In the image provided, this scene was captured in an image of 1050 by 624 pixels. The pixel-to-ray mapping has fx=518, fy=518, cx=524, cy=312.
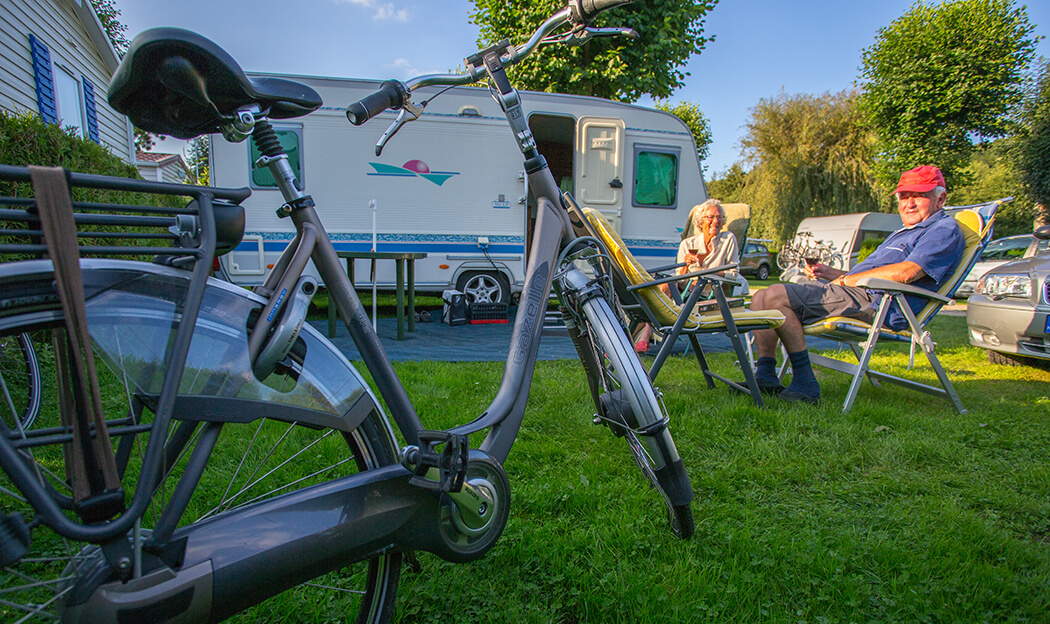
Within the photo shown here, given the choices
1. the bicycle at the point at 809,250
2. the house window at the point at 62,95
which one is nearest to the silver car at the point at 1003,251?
the bicycle at the point at 809,250

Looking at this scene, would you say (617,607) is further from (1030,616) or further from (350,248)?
(350,248)

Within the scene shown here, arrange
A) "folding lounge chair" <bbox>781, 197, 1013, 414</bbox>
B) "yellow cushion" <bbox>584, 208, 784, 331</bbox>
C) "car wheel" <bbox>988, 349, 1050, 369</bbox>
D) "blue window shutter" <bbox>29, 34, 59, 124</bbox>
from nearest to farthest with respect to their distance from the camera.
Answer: "yellow cushion" <bbox>584, 208, 784, 331</bbox>, "folding lounge chair" <bbox>781, 197, 1013, 414</bbox>, "car wheel" <bbox>988, 349, 1050, 369</bbox>, "blue window shutter" <bbox>29, 34, 59, 124</bbox>

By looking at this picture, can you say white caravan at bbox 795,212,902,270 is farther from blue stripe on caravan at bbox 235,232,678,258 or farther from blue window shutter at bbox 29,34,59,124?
blue window shutter at bbox 29,34,59,124

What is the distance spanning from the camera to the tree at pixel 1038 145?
1625 cm

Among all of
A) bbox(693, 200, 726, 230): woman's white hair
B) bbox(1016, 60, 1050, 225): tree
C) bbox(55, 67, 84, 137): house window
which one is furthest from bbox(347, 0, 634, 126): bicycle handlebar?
bbox(1016, 60, 1050, 225): tree

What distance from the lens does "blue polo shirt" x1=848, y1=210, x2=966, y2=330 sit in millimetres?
3357

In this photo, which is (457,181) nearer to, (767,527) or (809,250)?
(767,527)

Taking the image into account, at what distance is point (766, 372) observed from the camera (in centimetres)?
374

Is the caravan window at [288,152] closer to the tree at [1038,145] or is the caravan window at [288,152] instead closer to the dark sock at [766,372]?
the dark sock at [766,372]

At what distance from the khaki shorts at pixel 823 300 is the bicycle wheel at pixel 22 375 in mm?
3940

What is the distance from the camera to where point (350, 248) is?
7.41 meters

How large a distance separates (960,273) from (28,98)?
1124 centimetres

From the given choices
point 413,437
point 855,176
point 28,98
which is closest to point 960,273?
point 413,437

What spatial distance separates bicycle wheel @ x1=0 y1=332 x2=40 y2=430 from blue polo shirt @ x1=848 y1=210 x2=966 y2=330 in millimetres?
4391
